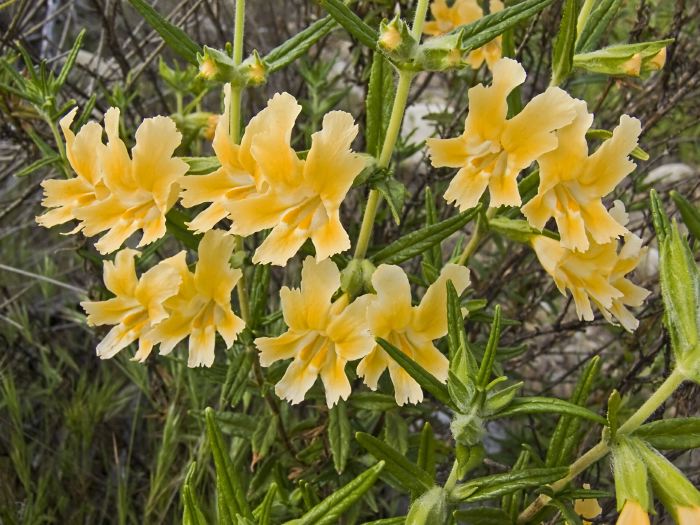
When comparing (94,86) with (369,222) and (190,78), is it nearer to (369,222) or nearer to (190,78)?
(190,78)

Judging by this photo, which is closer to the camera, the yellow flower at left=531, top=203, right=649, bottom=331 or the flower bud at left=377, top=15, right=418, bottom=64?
the flower bud at left=377, top=15, right=418, bottom=64

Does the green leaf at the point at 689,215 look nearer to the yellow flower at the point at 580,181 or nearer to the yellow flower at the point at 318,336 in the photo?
the yellow flower at the point at 580,181

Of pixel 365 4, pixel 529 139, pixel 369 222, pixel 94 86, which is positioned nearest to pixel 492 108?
pixel 529 139

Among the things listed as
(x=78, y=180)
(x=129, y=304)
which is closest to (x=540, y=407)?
(x=129, y=304)

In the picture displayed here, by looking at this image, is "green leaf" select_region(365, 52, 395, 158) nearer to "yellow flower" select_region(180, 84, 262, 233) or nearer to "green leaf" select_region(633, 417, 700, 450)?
"yellow flower" select_region(180, 84, 262, 233)

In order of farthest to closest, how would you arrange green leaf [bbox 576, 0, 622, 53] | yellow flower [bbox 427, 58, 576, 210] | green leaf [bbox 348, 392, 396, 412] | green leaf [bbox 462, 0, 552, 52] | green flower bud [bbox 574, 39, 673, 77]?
green leaf [bbox 348, 392, 396, 412] → green leaf [bbox 576, 0, 622, 53] → green flower bud [bbox 574, 39, 673, 77] → green leaf [bbox 462, 0, 552, 52] → yellow flower [bbox 427, 58, 576, 210]

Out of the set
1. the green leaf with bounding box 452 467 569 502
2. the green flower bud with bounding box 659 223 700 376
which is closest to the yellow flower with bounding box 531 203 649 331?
the green flower bud with bounding box 659 223 700 376

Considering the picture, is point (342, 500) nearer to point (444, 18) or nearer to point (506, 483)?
point (506, 483)
